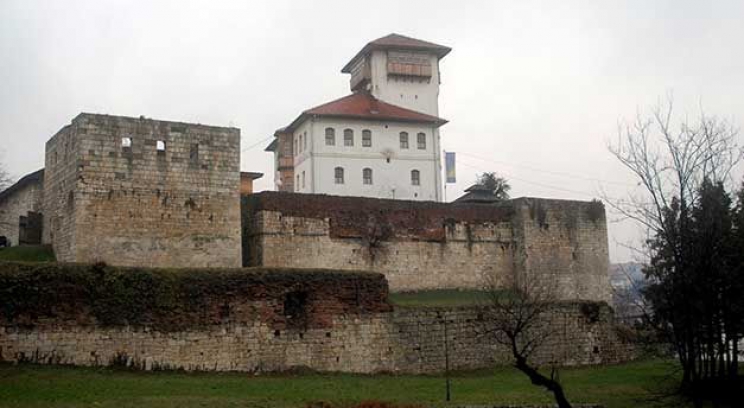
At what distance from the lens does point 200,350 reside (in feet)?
81.8

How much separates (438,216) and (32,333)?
20.4m

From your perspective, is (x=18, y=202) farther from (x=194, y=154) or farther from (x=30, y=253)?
(x=194, y=154)

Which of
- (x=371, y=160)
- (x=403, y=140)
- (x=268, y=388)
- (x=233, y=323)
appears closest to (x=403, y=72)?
(x=403, y=140)

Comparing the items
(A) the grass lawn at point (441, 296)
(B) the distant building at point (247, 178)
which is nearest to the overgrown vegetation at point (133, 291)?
(A) the grass lawn at point (441, 296)

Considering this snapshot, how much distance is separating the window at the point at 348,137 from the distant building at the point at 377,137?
0.21 feet

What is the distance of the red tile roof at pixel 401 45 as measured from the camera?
61594 mm

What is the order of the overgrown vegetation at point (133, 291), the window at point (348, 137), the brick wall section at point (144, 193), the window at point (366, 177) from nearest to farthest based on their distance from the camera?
the overgrown vegetation at point (133, 291), the brick wall section at point (144, 193), the window at point (348, 137), the window at point (366, 177)

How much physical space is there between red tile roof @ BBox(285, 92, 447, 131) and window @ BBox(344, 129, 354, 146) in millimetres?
919

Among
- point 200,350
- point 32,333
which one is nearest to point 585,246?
point 200,350

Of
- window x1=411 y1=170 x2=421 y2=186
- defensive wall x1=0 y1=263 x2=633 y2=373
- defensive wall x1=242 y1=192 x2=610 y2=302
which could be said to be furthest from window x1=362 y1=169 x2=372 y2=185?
defensive wall x1=0 y1=263 x2=633 y2=373

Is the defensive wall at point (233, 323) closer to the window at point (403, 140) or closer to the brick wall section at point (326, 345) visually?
the brick wall section at point (326, 345)

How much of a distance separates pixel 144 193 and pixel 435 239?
45.5 ft

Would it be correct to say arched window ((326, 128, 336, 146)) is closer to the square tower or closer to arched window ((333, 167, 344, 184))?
arched window ((333, 167, 344, 184))

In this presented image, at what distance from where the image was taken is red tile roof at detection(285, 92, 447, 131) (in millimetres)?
55900
